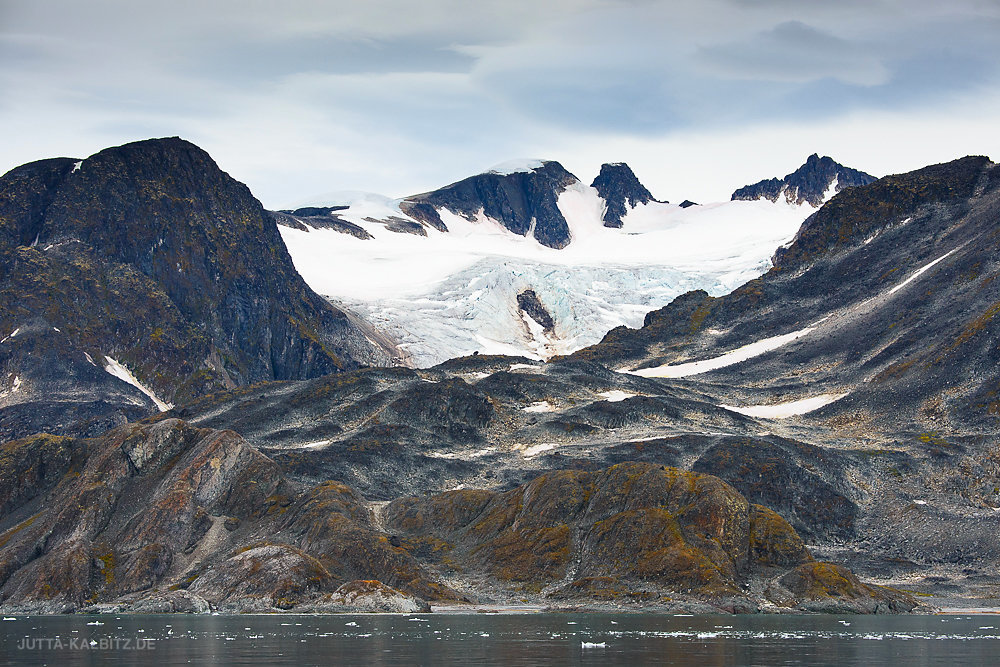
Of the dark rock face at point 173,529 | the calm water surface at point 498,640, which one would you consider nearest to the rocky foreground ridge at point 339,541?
the dark rock face at point 173,529

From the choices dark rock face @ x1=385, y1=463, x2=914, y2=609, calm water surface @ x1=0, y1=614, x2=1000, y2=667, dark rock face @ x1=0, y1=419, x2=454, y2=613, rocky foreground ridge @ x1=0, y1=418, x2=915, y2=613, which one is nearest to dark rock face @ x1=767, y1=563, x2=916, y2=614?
rocky foreground ridge @ x1=0, y1=418, x2=915, y2=613

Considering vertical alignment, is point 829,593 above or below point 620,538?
below

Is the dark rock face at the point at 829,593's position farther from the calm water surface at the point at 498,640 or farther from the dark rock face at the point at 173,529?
the dark rock face at the point at 173,529

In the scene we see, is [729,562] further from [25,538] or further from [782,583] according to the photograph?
[25,538]

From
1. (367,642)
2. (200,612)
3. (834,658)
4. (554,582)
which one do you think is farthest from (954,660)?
(200,612)

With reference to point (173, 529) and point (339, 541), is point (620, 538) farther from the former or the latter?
point (173, 529)

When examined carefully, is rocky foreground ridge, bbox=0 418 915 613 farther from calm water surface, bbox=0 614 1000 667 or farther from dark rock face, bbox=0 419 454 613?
calm water surface, bbox=0 614 1000 667

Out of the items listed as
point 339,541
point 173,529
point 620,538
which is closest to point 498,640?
point 620,538

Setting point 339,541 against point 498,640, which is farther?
point 339,541
